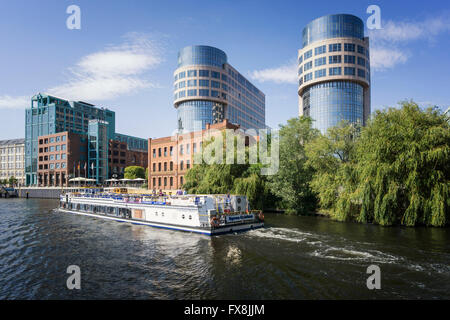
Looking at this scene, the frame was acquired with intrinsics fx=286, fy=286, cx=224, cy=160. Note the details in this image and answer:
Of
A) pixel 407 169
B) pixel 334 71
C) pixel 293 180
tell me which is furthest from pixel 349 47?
pixel 407 169

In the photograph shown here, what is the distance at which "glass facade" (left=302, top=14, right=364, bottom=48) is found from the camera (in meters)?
104

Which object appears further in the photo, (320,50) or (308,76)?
(308,76)

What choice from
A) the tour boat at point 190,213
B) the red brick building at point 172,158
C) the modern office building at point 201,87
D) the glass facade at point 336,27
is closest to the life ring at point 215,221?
the tour boat at point 190,213

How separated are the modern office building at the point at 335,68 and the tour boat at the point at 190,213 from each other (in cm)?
8150

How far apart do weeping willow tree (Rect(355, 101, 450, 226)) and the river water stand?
190 cm

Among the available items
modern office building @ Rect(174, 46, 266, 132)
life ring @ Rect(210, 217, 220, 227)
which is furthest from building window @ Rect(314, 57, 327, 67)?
life ring @ Rect(210, 217, 220, 227)

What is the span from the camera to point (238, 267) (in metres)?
17.2

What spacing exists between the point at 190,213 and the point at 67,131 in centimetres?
12160

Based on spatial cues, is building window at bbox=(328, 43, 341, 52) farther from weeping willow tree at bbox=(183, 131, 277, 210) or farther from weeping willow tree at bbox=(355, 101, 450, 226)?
weeping willow tree at bbox=(355, 101, 450, 226)

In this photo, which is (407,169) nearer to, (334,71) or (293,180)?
(293,180)

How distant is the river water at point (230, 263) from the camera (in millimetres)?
13656

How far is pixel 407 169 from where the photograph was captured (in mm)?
28359

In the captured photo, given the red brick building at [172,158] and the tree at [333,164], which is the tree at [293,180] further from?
the red brick building at [172,158]
